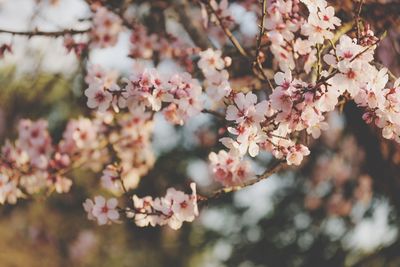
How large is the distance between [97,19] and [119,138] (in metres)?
0.83

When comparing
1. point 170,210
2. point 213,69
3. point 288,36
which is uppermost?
point 288,36

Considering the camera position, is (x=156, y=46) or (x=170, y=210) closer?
(x=170, y=210)

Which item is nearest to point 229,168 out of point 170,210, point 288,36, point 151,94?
point 170,210

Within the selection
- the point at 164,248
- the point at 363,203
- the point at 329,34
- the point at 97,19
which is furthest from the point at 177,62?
the point at 164,248

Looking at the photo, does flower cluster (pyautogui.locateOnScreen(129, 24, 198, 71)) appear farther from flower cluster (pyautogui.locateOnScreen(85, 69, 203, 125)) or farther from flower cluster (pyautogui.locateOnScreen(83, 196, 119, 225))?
flower cluster (pyautogui.locateOnScreen(83, 196, 119, 225))

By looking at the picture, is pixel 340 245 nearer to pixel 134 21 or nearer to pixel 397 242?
pixel 397 242

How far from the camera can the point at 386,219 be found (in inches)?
171

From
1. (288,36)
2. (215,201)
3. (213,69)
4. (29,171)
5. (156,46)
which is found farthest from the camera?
(215,201)

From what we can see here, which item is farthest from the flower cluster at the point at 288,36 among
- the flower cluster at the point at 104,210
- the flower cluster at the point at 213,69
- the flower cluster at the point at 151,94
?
the flower cluster at the point at 104,210

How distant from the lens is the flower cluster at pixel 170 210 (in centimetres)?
201

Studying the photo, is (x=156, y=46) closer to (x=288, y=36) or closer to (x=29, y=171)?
(x=29, y=171)

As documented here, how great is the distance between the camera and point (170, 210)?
203cm

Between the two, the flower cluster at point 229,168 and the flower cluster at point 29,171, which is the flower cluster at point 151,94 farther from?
the flower cluster at point 29,171

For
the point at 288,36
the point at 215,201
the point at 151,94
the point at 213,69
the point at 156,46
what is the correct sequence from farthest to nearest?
the point at 215,201 < the point at 156,46 < the point at 213,69 < the point at 288,36 < the point at 151,94
